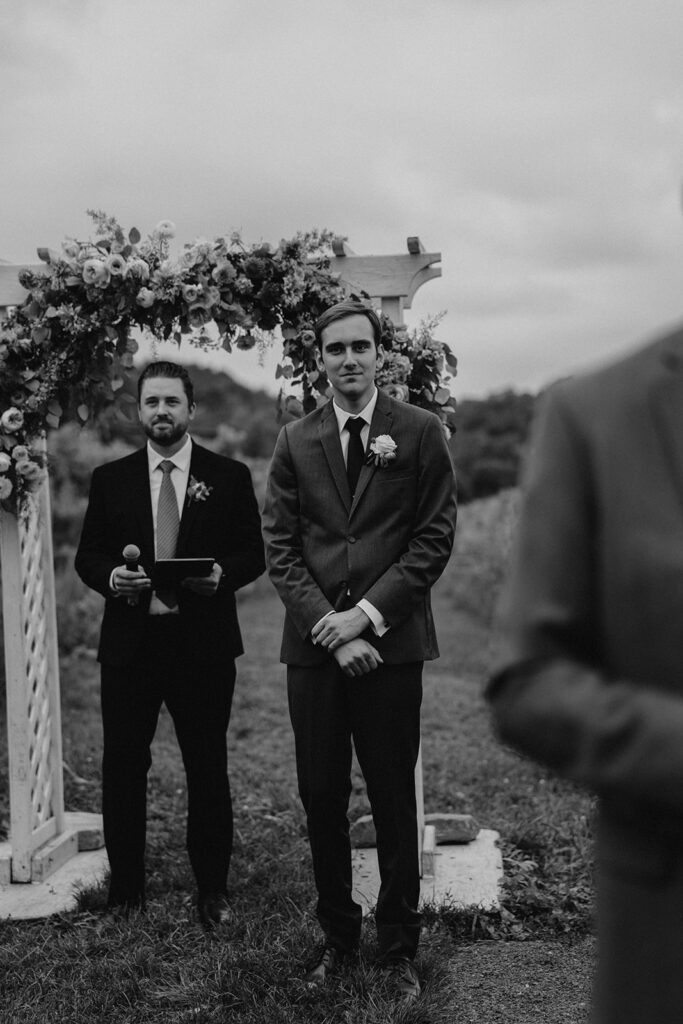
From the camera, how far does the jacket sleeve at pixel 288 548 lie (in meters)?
4.09

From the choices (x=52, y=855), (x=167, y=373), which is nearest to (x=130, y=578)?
(x=167, y=373)

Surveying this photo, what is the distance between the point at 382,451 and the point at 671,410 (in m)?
2.88

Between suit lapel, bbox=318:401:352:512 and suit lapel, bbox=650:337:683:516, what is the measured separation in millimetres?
2880

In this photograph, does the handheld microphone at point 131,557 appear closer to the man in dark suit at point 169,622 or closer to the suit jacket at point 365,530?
the man in dark suit at point 169,622

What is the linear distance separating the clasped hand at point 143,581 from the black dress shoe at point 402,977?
1.66 metres

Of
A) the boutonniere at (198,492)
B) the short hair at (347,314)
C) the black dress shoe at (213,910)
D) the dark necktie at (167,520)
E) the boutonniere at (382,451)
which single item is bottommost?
the black dress shoe at (213,910)

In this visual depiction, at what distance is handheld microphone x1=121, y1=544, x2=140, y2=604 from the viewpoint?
461 centimetres

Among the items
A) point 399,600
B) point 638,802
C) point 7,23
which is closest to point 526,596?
point 638,802

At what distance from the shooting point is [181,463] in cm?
503

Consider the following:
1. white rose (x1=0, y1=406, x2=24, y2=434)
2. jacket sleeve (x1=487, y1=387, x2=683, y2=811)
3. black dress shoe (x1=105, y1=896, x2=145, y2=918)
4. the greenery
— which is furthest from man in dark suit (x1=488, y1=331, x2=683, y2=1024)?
the greenery

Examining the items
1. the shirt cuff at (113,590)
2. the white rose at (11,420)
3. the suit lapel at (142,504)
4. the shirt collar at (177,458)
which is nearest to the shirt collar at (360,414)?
the shirt collar at (177,458)

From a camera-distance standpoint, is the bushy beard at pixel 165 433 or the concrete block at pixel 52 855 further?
the concrete block at pixel 52 855

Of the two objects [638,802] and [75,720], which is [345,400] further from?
[75,720]

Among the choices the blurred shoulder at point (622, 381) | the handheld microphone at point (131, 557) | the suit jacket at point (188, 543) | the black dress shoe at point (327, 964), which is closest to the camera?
the blurred shoulder at point (622, 381)
